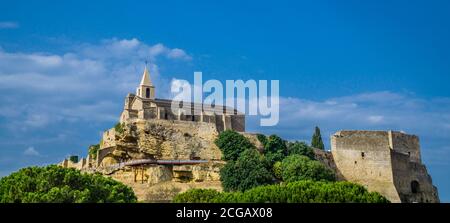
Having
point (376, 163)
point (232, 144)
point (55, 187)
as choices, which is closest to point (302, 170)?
point (232, 144)

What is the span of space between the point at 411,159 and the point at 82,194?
41053 millimetres

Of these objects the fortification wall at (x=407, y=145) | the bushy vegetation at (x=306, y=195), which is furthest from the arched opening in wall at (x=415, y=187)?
the bushy vegetation at (x=306, y=195)

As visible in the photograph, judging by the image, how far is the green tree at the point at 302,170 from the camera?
51.9 m

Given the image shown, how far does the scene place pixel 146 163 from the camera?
2018 inches

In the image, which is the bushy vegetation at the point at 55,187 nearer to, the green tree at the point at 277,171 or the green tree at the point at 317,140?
the green tree at the point at 277,171

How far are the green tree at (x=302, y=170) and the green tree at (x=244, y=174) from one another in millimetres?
2204

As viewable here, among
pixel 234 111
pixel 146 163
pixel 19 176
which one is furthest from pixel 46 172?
pixel 234 111

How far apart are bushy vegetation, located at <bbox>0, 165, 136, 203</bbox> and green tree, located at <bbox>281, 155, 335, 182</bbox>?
1765 cm

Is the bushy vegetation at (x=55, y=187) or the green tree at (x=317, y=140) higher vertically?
the green tree at (x=317, y=140)

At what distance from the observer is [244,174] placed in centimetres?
4891

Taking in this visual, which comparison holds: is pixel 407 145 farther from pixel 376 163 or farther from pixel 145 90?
pixel 145 90

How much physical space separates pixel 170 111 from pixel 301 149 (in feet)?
53.4

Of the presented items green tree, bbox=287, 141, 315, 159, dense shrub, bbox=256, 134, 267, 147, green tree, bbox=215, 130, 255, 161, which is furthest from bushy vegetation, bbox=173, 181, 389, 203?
dense shrub, bbox=256, 134, 267, 147
